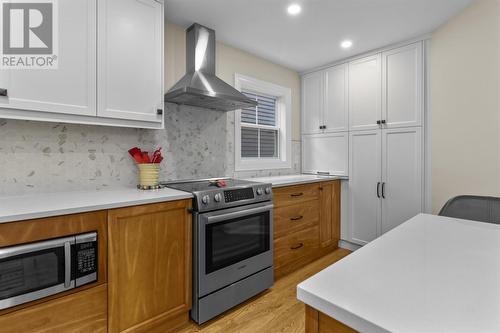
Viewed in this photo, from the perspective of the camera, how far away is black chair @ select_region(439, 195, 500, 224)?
144 centimetres

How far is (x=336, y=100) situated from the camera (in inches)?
131

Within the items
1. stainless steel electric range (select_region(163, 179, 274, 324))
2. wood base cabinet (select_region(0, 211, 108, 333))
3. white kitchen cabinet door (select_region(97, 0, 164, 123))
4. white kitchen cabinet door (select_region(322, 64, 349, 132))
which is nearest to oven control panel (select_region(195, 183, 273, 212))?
stainless steel electric range (select_region(163, 179, 274, 324))

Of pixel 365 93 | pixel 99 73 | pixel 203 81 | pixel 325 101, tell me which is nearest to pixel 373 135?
pixel 365 93

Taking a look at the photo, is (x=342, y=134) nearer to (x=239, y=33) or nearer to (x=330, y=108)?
(x=330, y=108)

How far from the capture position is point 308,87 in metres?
3.65

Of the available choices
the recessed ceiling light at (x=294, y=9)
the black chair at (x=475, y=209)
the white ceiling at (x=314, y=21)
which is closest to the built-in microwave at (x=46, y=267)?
the white ceiling at (x=314, y=21)

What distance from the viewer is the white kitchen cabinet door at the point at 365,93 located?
2.96 meters

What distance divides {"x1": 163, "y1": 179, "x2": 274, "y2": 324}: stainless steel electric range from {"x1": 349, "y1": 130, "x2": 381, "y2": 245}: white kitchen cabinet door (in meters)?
1.45

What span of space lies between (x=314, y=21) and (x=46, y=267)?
273cm

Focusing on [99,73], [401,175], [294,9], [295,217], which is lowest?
[295,217]

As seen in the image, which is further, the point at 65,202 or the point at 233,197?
the point at 233,197

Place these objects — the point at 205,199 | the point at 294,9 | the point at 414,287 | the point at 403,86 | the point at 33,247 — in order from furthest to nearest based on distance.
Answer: the point at 403,86
the point at 294,9
the point at 205,199
the point at 33,247
the point at 414,287

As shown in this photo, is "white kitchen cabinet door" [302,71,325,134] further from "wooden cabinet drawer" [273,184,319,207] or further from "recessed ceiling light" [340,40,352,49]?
"wooden cabinet drawer" [273,184,319,207]

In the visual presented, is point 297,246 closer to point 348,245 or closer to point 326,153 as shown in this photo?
point 348,245
